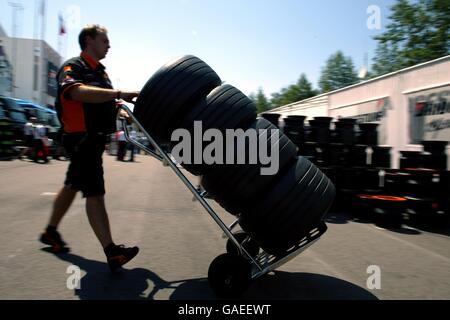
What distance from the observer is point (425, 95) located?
8.30 meters

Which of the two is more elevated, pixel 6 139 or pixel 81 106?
pixel 6 139

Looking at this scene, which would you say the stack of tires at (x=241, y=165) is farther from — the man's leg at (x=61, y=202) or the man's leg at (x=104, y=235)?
the man's leg at (x=61, y=202)

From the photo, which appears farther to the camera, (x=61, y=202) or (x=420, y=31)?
(x=420, y=31)

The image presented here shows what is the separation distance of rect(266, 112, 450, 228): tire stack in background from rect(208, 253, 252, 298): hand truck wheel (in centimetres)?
449

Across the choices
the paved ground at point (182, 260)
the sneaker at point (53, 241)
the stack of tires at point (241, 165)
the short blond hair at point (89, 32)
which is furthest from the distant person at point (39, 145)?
the stack of tires at point (241, 165)

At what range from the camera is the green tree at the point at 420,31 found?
33.6 metres

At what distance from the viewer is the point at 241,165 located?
2.77 metres

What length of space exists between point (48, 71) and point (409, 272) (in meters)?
68.5

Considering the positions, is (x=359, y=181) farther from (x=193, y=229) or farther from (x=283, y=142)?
(x=283, y=142)

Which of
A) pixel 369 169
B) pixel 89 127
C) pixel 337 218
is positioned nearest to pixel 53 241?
pixel 89 127

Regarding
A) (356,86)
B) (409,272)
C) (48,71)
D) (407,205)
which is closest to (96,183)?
(409,272)

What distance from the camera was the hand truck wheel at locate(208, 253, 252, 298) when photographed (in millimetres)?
2828

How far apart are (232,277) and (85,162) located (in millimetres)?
1644

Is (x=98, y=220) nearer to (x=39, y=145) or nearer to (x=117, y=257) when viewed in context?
(x=117, y=257)
